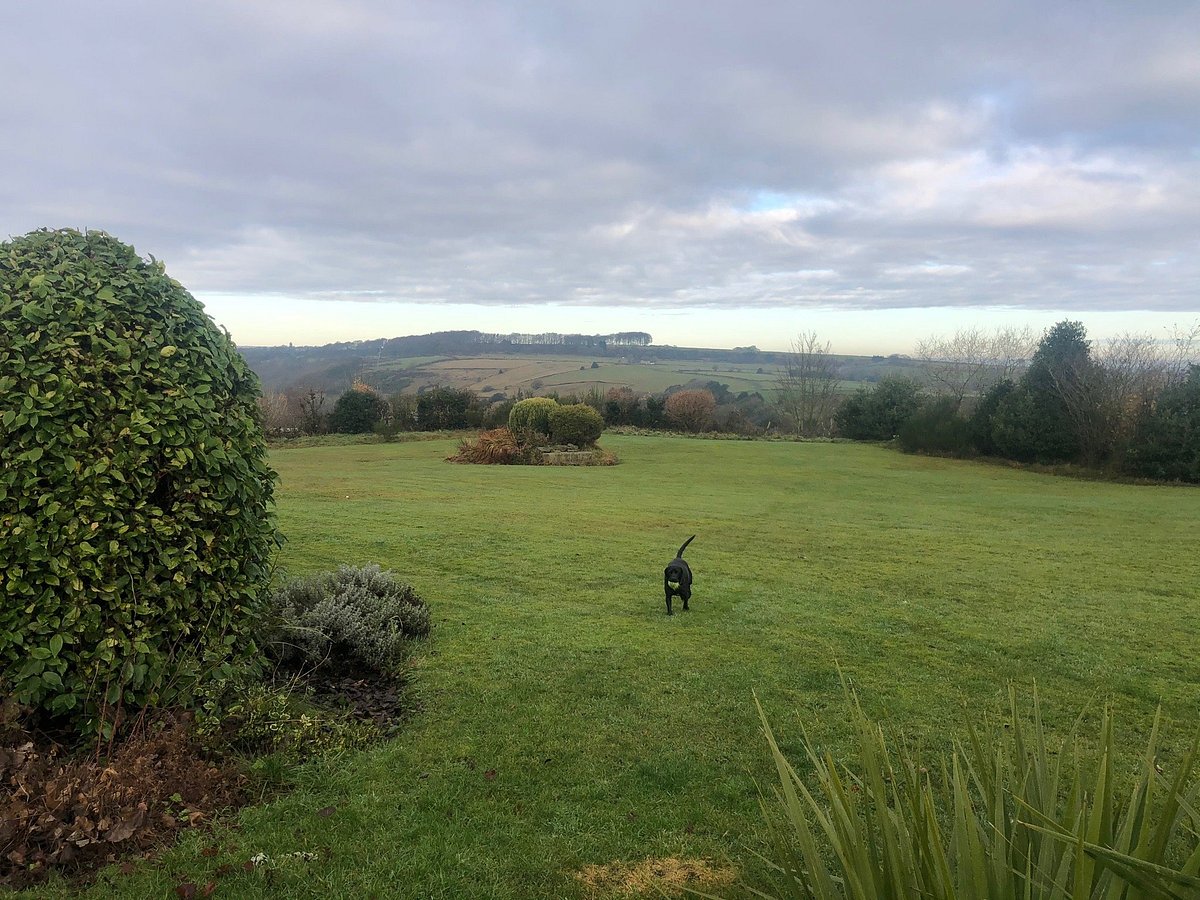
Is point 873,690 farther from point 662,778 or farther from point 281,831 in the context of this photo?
point 281,831

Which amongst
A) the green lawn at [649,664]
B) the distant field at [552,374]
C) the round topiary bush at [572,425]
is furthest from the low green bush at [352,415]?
the green lawn at [649,664]

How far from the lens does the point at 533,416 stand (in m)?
27.9

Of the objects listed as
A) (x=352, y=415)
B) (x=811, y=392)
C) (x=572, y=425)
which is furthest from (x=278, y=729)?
(x=811, y=392)

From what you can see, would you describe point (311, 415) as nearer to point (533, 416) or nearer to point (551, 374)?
point (533, 416)

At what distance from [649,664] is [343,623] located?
238 centimetres

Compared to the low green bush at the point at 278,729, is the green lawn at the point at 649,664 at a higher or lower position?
lower

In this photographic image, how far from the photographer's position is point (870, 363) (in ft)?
289

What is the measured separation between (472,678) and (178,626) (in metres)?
2.14

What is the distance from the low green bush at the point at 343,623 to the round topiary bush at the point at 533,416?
2160 centimetres

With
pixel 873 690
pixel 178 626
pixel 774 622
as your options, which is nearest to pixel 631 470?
pixel 774 622

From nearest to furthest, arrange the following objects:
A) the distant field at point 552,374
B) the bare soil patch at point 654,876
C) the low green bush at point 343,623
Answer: the bare soil patch at point 654,876, the low green bush at point 343,623, the distant field at point 552,374

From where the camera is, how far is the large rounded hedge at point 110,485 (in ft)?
10.6

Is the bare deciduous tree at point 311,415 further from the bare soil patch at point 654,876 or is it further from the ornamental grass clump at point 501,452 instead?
the bare soil patch at point 654,876

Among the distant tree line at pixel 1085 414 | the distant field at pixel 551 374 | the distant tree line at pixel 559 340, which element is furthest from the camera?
the distant tree line at pixel 559 340
